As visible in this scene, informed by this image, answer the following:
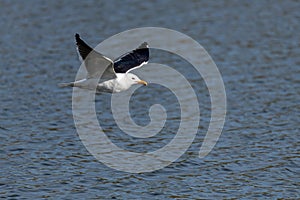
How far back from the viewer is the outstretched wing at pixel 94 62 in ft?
A: 57.7

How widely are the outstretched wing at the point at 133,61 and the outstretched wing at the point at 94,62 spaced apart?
1070 mm

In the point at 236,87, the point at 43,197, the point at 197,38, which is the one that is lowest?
the point at 43,197

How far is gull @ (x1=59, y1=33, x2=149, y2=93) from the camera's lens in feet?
58.6

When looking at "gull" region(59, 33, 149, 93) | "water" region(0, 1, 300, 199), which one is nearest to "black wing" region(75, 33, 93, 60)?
"gull" region(59, 33, 149, 93)

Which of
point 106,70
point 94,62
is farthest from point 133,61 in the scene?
point 94,62

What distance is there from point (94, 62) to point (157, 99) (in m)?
8.14

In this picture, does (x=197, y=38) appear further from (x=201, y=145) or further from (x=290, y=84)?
(x=201, y=145)

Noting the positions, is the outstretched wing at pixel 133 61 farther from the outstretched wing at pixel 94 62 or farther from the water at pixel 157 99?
the water at pixel 157 99

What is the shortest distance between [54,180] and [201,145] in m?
4.49

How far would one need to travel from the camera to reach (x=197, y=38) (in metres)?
32.2

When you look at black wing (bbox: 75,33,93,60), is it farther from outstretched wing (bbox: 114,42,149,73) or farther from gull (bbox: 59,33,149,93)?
outstretched wing (bbox: 114,42,149,73)

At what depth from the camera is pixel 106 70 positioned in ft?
62.2

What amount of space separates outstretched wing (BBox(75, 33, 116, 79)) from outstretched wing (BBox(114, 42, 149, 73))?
107 centimetres

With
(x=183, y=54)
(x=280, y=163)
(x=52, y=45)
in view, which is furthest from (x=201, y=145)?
(x=52, y=45)
